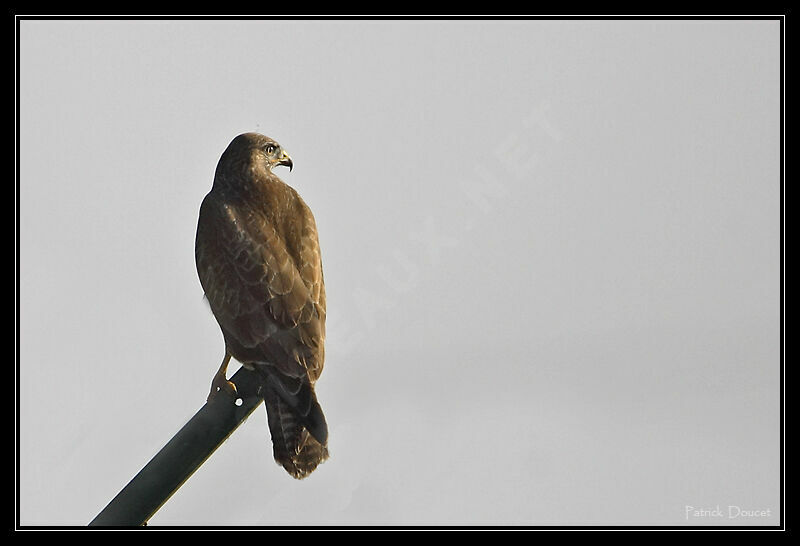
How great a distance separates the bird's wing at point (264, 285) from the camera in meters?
3.89

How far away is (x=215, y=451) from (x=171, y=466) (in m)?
0.14

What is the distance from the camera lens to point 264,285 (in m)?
4.14

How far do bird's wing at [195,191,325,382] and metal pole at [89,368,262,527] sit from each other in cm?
97

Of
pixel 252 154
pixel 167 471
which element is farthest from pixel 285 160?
pixel 167 471

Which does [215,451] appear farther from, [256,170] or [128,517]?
[256,170]

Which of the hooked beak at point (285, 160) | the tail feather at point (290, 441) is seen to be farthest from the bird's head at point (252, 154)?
the tail feather at point (290, 441)

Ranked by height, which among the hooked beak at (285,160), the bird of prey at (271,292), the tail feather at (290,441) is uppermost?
the hooked beak at (285,160)

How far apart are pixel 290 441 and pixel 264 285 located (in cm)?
82

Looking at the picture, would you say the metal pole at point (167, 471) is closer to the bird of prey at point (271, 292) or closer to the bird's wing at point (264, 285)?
the bird of prey at point (271, 292)

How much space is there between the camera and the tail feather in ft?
11.9

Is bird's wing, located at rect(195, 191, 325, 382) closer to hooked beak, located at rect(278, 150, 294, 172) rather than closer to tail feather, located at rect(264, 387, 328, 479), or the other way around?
tail feather, located at rect(264, 387, 328, 479)

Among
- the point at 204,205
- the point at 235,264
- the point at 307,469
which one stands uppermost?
the point at 204,205
